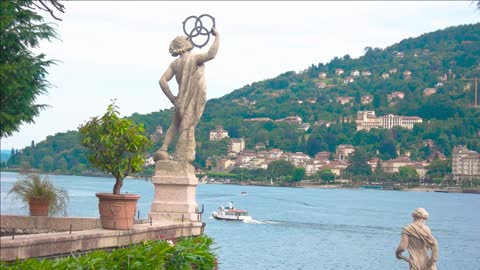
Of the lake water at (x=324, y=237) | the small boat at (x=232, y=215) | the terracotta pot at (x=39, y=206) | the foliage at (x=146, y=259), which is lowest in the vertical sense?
the lake water at (x=324, y=237)

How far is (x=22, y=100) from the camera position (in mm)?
10258

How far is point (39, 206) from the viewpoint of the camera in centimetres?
1571

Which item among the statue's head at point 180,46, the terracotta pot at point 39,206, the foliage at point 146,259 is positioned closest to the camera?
the foliage at point 146,259

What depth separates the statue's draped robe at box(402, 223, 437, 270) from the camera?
452 inches

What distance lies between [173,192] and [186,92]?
147 centimetres

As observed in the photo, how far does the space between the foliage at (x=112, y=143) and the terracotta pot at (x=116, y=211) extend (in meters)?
0.97

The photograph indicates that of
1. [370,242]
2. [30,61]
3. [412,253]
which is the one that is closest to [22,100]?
[30,61]

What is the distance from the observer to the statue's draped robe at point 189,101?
14609 millimetres

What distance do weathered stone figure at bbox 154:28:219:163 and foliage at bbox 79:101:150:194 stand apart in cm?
153

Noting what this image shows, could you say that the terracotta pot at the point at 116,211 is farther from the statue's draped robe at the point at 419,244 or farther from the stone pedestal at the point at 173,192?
the statue's draped robe at the point at 419,244

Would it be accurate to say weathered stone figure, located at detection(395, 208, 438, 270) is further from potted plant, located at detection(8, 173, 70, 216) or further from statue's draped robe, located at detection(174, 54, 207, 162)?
potted plant, located at detection(8, 173, 70, 216)

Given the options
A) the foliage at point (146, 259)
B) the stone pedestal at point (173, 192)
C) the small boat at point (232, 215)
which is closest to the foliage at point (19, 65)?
the foliage at point (146, 259)

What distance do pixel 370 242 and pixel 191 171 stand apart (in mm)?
57415

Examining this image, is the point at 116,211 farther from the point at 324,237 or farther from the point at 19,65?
the point at 324,237
